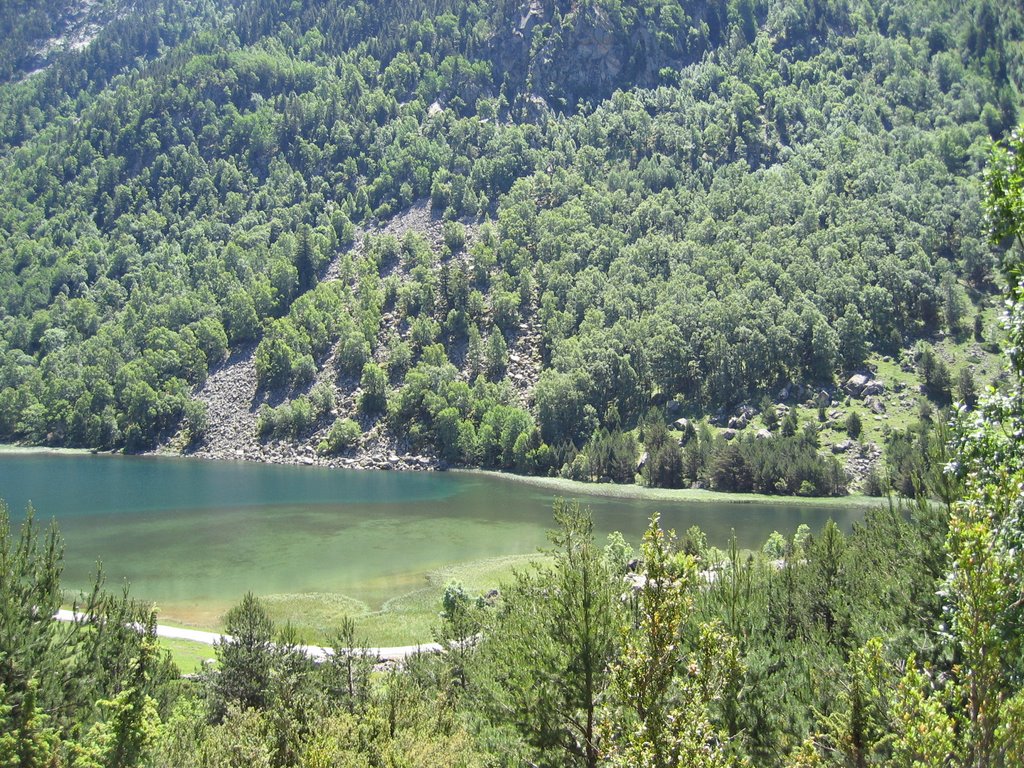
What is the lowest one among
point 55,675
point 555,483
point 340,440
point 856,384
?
point 555,483

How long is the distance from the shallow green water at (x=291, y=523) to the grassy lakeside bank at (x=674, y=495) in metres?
3.42

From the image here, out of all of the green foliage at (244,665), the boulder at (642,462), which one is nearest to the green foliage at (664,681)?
the green foliage at (244,665)

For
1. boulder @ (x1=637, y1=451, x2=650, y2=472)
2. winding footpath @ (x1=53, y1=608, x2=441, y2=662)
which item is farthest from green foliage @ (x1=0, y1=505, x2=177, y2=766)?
boulder @ (x1=637, y1=451, x2=650, y2=472)

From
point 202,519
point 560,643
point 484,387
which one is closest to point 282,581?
point 202,519

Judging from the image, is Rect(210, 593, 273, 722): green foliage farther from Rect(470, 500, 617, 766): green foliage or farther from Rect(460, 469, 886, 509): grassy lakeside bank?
Rect(460, 469, 886, 509): grassy lakeside bank

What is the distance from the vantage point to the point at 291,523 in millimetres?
104750

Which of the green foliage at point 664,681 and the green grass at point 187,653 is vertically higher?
the green foliage at point 664,681

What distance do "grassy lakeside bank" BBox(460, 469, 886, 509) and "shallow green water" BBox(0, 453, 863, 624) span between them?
3.42 meters

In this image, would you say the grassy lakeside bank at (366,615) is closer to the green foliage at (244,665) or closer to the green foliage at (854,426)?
the green foliage at (244,665)

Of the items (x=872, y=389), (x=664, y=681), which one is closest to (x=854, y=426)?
(x=872, y=389)

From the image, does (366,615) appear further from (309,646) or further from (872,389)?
(872,389)

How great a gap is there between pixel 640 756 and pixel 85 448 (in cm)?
20767

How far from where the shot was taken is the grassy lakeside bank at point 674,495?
402 ft

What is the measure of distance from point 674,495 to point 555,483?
24281mm
